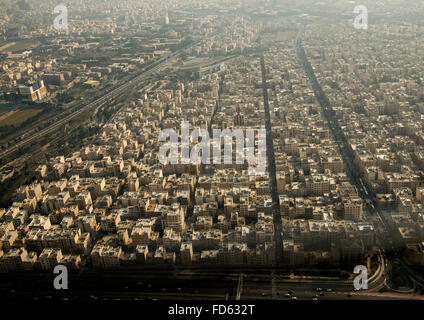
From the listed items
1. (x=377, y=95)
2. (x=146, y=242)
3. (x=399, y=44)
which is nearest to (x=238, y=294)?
(x=146, y=242)

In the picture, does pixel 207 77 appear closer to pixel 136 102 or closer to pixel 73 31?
pixel 136 102

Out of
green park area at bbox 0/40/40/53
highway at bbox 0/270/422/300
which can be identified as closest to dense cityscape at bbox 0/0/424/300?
highway at bbox 0/270/422/300

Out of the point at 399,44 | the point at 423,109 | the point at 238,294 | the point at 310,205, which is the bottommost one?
the point at 238,294

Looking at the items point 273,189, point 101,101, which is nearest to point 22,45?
point 101,101

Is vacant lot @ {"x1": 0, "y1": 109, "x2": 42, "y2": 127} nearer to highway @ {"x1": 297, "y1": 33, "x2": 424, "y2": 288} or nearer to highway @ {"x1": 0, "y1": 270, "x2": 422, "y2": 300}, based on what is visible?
highway @ {"x1": 0, "y1": 270, "x2": 422, "y2": 300}

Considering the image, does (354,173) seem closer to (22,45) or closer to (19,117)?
(19,117)

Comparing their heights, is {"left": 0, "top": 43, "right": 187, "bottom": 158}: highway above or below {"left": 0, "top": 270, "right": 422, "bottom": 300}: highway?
above
